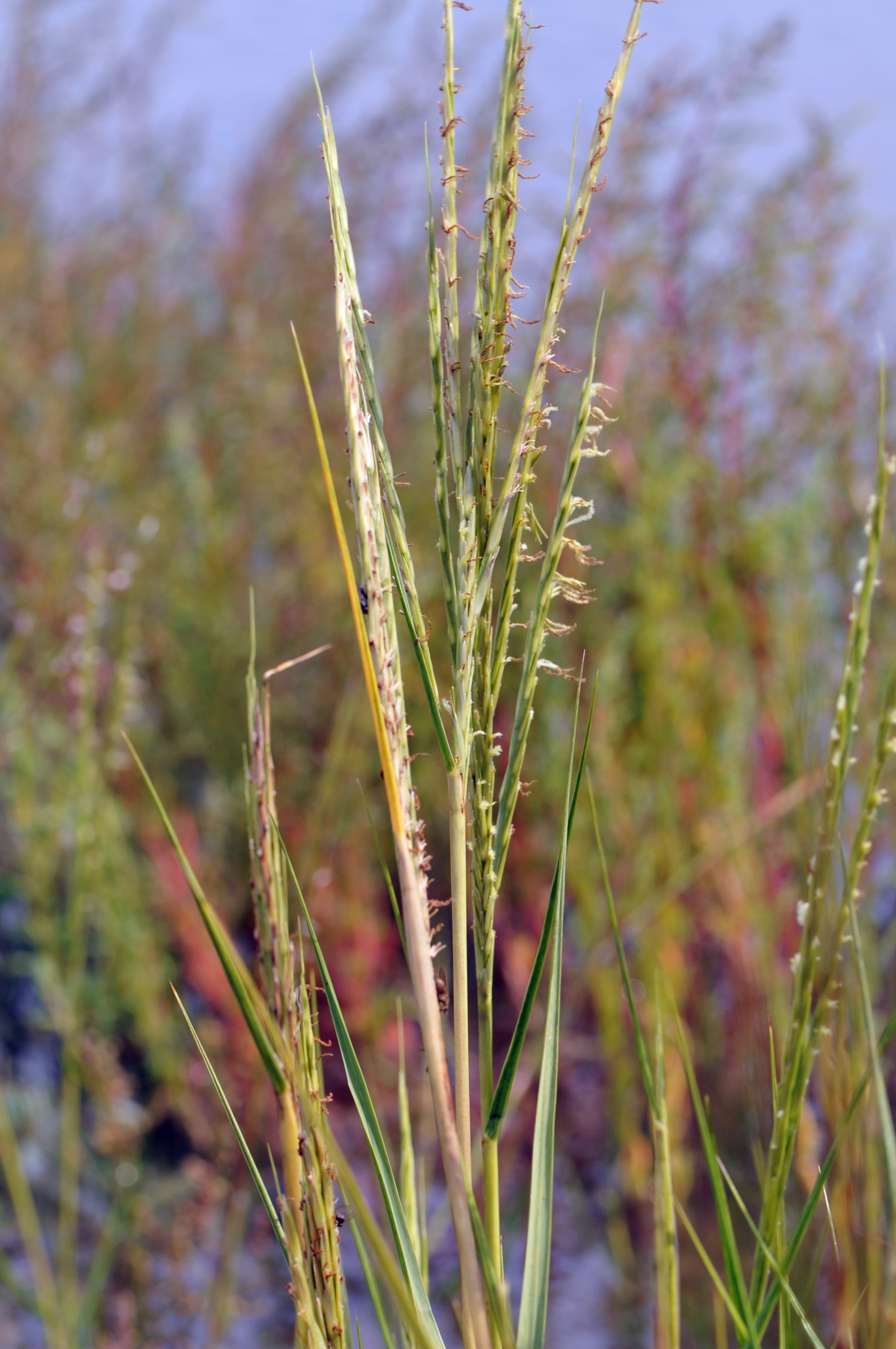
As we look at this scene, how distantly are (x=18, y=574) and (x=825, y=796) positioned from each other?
200cm

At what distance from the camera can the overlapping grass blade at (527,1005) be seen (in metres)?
0.38

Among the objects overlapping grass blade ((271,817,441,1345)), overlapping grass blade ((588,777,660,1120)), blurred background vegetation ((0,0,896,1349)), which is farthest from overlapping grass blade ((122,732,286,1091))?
blurred background vegetation ((0,0,896,1349))

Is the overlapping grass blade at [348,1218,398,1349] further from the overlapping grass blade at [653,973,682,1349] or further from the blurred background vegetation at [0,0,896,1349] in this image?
the blurred background vegetation at [0,0,896,1349]

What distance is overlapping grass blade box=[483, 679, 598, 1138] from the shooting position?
38 centimetres

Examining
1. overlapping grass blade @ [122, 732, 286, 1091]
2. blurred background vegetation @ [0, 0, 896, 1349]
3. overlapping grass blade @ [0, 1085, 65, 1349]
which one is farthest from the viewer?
blurred background vegetation @ [0, 0, 896, 1349]

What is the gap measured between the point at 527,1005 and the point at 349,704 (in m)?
0.75

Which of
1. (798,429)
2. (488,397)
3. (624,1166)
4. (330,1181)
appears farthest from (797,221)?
(330,1181)

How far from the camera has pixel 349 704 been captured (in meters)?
1.13

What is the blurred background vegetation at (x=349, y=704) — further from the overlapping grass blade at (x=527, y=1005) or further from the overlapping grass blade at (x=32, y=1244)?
the overlapping grass blade at (x=527, y=1005)

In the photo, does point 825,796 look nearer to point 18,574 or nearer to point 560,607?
point 560,607

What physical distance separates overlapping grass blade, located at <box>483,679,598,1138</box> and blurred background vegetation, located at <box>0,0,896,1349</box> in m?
0.60

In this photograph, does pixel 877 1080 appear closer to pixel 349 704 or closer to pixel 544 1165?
pixel 544 1165

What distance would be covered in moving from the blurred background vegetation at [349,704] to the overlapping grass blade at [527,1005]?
1.98 feet

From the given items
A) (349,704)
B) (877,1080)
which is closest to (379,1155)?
(877,1080)
